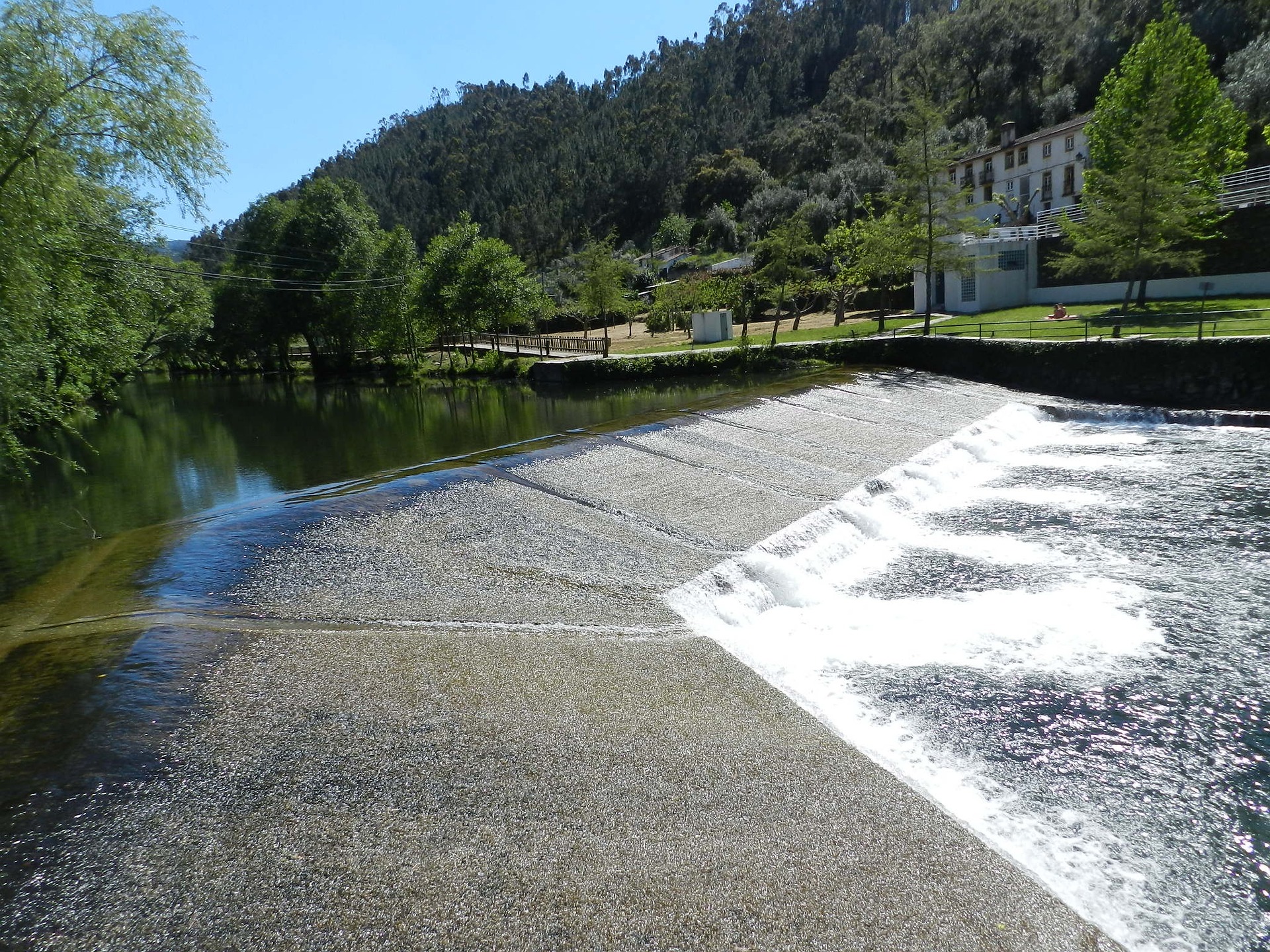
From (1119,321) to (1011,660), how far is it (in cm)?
2267

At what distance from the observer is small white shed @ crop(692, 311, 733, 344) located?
144 ft

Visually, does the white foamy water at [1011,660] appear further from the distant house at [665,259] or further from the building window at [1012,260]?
the distant house at [665,259]

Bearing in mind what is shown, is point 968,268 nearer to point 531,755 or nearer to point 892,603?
point 892,603

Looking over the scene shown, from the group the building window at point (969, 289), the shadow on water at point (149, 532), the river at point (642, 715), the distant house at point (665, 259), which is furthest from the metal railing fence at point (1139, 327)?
the distant house at point (665, 259)

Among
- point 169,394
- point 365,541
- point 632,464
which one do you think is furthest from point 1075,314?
point 169,394

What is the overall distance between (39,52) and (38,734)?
9994 millimetres

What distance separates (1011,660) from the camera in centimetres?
881

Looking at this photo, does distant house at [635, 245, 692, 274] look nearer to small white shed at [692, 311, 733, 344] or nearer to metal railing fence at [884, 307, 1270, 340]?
small white shed at [692, 311, 733, 344]

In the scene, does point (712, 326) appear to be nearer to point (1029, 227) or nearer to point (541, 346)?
point (541, 346)

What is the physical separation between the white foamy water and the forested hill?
41.8 meters

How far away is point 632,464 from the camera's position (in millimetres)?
16219

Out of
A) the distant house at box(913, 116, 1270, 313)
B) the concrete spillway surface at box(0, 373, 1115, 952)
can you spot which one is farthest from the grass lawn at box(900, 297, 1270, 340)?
the concrete spillway surface at box(0, 373, 1115, 952)

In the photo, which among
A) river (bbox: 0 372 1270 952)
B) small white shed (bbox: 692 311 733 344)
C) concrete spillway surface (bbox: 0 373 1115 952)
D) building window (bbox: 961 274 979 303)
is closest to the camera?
concrete spillway surface (bbox: 0 373 1115 952)

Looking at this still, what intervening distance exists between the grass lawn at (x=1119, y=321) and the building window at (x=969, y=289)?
4.74 feet
